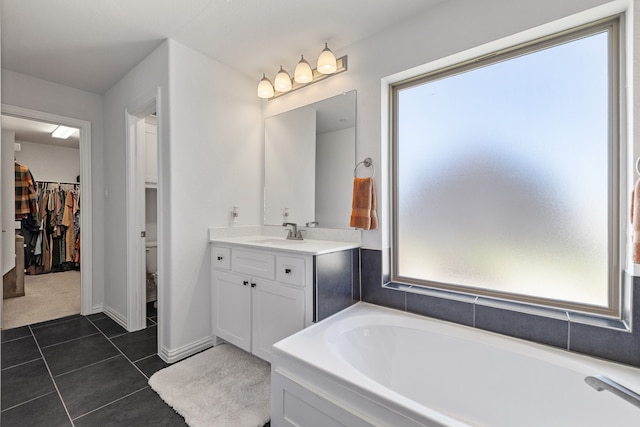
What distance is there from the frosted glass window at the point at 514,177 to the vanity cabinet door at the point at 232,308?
112cm

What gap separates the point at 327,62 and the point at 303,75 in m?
0.24

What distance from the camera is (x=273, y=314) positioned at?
77.0 inches

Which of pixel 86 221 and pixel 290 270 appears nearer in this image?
pixel 290 270

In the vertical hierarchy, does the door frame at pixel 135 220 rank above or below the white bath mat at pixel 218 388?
above

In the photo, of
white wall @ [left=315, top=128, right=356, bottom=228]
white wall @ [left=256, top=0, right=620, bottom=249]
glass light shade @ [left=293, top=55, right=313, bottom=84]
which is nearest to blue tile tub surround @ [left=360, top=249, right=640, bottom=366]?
white wall @ [left=256, top=0, right=620, bottom=249]

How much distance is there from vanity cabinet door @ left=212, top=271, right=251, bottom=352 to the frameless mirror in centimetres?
72

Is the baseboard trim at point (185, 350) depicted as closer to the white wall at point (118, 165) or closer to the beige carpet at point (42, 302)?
the white wall at point (118, 165)

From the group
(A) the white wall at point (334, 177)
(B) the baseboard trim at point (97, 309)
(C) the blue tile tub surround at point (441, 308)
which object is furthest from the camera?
(B) the baseboard trim at point (97, 309)

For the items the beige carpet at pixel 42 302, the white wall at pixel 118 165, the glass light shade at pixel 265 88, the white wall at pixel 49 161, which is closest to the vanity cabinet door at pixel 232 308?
the white wall at pixel 118 165

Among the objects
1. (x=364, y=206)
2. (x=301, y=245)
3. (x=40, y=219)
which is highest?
(x=364, y=206)

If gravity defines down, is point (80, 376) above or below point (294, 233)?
below

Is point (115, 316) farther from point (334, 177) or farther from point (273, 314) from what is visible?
point (334, 177)

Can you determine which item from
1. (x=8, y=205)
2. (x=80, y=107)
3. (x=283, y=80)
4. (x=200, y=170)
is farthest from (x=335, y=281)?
(x=8, y=205)

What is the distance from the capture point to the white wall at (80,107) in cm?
268
